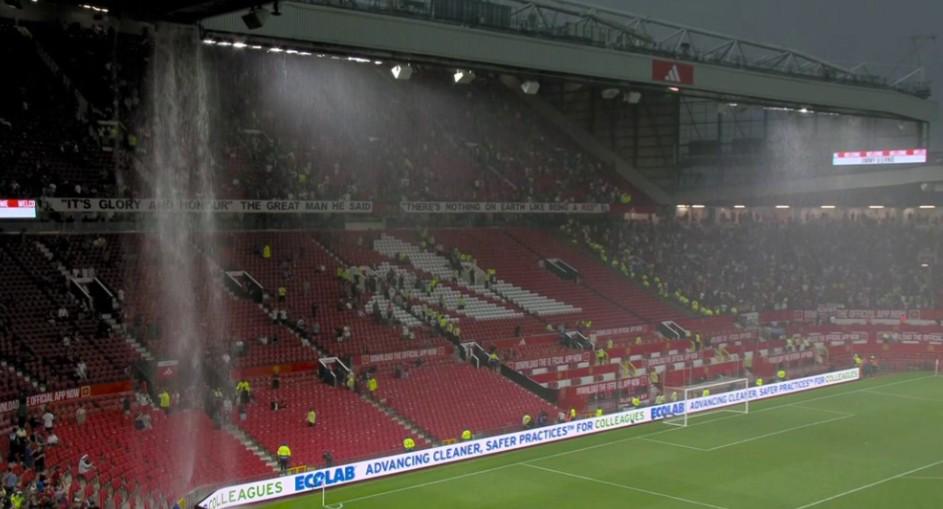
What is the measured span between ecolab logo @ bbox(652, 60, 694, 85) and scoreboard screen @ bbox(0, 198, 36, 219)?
26871 millimetres

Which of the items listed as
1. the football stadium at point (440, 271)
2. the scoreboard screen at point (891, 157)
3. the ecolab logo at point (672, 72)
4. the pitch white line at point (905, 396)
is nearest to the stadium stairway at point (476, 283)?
the football stadium at point (440, 271)

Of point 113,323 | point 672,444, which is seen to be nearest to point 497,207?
point 672,444

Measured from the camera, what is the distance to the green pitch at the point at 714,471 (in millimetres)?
28297

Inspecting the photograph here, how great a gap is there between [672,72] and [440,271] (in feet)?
45.3

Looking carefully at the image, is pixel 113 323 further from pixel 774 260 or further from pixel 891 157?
pixel 891 157

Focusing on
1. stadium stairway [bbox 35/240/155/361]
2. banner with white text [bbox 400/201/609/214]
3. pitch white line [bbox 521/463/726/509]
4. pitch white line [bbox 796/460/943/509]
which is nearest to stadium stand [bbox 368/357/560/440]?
pitch white line [bbox 521/463/726/509]

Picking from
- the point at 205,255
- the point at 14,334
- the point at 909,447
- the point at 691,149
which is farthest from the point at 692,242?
the point at 14,334

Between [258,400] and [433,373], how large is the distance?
7979mm

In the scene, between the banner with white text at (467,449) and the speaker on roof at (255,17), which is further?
the speaker on roof at (255,17)

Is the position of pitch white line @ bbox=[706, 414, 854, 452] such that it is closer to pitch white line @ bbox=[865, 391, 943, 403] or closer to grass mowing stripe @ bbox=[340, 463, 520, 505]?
pitch white line @ bbox=[865, 391, 943, 403]

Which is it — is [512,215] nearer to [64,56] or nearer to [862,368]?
[862,368]

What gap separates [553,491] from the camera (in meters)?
29.4

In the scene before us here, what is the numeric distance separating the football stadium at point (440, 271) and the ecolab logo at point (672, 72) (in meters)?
0.22

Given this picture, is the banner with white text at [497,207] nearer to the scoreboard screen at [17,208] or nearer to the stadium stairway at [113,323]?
the stadium stairway at [113,323]
